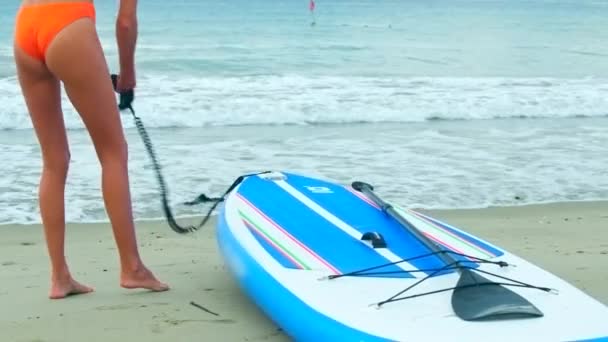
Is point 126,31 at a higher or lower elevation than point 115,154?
higher

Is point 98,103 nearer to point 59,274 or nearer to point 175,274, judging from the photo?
point 59,274

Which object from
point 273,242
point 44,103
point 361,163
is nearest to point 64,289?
point 44,103

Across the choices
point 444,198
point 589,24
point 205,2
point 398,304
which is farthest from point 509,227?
point 205,2

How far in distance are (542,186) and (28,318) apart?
4352 mm

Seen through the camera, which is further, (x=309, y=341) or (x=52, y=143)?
(x=52, y=143)

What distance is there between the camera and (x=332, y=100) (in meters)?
11.7

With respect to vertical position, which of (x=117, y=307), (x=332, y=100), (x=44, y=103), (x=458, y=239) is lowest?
(x=332, y=100)

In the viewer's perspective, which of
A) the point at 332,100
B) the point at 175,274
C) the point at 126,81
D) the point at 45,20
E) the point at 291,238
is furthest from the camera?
the point at 332,100

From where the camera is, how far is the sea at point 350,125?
21.3ft

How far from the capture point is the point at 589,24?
40719 mm

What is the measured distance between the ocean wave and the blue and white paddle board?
19.5 ft

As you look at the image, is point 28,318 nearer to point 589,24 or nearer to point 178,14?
point 178,14

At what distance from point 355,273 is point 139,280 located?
96 centimetres

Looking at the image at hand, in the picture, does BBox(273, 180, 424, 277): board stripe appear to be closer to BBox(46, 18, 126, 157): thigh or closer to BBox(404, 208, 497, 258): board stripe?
BBox(404, 208, 497, 258): board stripe
